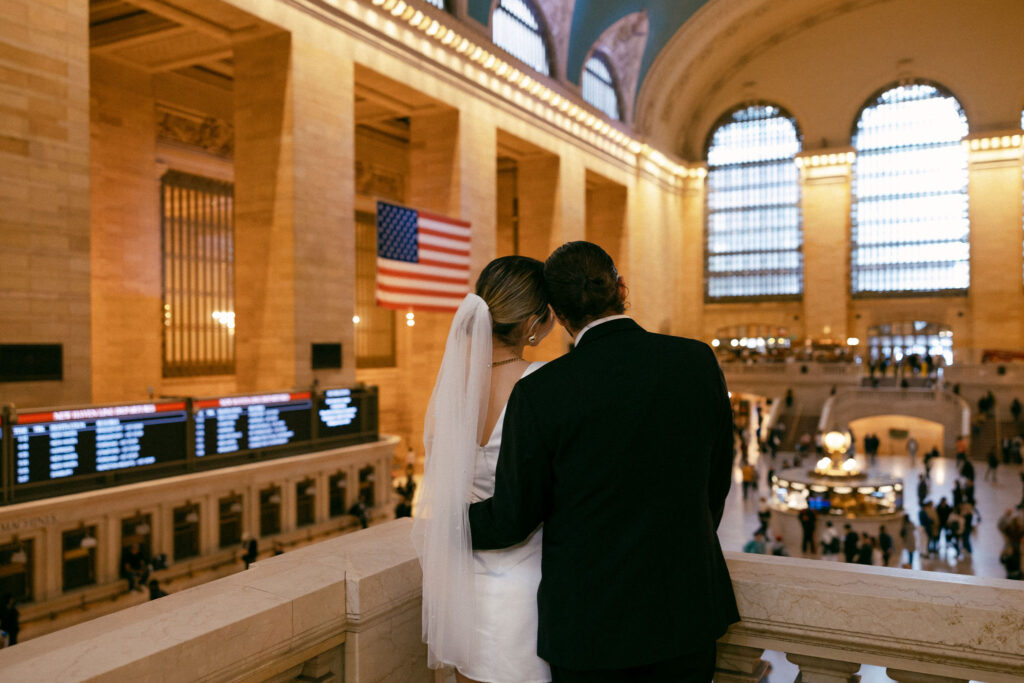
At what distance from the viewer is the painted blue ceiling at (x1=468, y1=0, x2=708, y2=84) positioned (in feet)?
80.0

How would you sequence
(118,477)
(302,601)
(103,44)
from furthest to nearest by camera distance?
(103,44), (118,477), (302,601)

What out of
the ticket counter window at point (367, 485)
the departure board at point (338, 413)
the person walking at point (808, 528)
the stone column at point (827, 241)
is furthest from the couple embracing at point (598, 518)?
the stone column at point (827, 241)

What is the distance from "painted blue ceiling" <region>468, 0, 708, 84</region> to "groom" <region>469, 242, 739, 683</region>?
24.0 metres

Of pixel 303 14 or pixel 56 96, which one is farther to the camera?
pixel 303 14

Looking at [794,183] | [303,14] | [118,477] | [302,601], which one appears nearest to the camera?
[302,601]

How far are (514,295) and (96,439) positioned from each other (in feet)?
32.3

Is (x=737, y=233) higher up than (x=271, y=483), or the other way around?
(x=737, y=233)

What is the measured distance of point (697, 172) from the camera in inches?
1421

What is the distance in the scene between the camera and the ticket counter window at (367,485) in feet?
48.9

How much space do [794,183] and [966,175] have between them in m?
7.03

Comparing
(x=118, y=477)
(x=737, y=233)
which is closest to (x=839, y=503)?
(x=118, y=477)

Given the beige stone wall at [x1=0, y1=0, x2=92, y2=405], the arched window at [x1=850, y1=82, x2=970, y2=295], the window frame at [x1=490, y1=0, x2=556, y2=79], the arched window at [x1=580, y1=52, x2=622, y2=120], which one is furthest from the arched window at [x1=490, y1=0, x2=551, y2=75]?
the arched window at [x1=850, y1=82, x2=970, y2=295]

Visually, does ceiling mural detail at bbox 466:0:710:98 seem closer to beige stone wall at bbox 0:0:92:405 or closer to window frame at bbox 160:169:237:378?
window frame at bbox 160:169:237:378

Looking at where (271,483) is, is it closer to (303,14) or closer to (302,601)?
(303,14)
